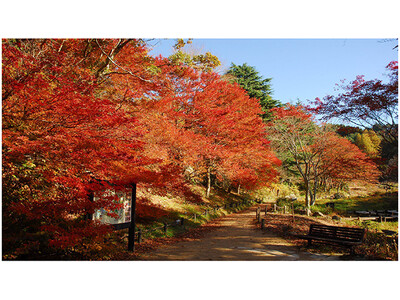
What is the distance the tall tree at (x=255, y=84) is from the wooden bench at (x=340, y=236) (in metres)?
16.7

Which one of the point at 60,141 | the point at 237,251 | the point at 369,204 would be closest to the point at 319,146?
the point at 369,204

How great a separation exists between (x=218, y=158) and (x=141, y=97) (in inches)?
237

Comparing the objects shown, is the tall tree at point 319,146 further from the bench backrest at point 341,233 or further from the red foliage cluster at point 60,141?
the red foliage cluster at point 60,141

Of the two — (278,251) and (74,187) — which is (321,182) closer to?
(278,251)

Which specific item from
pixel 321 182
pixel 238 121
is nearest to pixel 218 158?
pixel 238 121

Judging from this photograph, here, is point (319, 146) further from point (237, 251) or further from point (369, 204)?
point (237, 251)

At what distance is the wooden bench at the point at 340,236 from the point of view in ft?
16.8

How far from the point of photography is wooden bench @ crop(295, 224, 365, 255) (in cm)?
512

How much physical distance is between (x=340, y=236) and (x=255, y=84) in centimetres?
1876

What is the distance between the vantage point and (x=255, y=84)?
22547 millimetres

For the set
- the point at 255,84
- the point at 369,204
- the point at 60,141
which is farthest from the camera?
the point at 255,84

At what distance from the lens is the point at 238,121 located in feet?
45.3

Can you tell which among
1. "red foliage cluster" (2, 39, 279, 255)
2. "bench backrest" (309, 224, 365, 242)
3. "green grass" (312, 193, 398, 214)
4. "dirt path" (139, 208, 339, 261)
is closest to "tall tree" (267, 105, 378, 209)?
"green grass" (312, 193, 398, 214)

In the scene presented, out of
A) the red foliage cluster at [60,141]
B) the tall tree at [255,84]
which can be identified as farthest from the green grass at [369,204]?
the red foliage cluster at [60,141]
